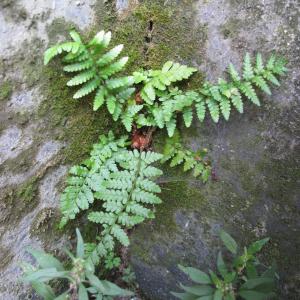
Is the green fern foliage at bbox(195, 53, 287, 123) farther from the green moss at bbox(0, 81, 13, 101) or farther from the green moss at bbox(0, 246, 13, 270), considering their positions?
the green moss at bbox(0, 246, 13, 270)

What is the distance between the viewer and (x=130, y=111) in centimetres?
329

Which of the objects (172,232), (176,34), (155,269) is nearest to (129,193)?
(172,232)

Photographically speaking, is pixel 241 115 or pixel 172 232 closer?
pixel 241 115

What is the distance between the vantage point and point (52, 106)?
3.21m

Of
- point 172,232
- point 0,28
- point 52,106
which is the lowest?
point 172,232

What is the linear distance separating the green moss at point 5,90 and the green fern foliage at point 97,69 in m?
0.35

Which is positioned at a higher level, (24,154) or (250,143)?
(24,154)

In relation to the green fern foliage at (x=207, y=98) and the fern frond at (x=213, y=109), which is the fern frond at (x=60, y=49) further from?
the fern frond at (x=213, y=109)

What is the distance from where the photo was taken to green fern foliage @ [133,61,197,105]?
3.22 m

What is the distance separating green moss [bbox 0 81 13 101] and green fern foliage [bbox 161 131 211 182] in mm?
1373

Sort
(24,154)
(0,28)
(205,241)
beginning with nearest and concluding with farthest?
(0,28)
(24,154)
(205,241)

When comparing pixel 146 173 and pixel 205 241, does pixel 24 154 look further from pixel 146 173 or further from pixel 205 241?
pixel 205 241

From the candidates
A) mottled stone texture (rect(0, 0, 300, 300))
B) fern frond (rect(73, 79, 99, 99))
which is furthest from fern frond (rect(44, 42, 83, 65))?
fern frond (rect(73, 79, 99, 99))

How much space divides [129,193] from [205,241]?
2.68 ft
